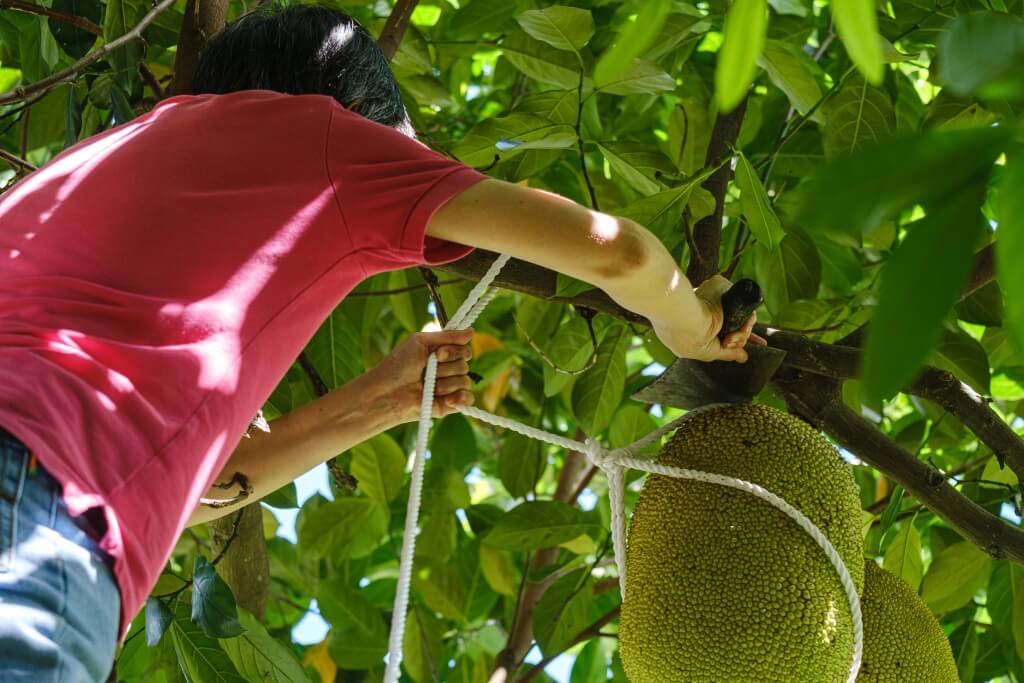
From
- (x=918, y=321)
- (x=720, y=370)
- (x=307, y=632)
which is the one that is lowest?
(x=307, y=632)

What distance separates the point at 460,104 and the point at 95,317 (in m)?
1.44

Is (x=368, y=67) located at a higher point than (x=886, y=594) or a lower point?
higher

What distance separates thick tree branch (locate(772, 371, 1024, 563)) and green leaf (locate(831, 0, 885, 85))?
2.27 ft

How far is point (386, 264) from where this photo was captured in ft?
3.02

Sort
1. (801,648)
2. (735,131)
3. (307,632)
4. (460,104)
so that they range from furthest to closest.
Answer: (307,632) → (460,104) → (735,131) → (801,648)

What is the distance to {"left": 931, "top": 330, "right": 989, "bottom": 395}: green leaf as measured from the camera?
1399mm

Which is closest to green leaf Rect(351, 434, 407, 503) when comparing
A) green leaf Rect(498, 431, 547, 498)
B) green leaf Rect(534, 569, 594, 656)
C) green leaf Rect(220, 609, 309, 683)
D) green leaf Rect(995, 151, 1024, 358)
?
green leaf Rect(498, 431, 547, 498)

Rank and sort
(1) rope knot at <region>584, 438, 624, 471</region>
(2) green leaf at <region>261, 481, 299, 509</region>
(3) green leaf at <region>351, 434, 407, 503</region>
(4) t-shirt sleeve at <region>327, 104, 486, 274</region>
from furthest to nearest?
1. (3) green leaf at <region>351, 434, 407, 503</region>
2. (2) green leaf at <region>261, 481, 299, 509</region>
3. (1) rope knot at <region>584, 438, 624, 471</region>
4. (4) t-shirt sleeve at <region>327, 104, 486, 274</region>

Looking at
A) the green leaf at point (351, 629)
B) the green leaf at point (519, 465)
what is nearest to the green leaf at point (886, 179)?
the green leaf at point (519, 465)

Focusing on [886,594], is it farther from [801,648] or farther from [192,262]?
[192,262]

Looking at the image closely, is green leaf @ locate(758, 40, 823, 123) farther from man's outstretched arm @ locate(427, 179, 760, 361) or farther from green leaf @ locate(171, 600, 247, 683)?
green leaf @ locate(171, 600, 247, 683)

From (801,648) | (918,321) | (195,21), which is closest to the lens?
(918,321)

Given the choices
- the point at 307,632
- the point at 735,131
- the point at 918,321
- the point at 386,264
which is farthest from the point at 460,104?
the point at 918,321

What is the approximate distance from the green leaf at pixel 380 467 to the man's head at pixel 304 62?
0.77 metres
